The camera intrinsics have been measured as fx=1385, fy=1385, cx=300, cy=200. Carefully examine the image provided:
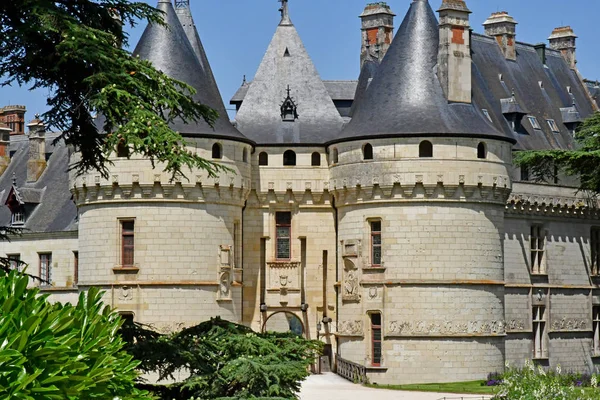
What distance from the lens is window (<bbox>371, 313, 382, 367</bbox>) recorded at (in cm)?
4112

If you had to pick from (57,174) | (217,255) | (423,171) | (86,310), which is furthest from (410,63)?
(86,310)

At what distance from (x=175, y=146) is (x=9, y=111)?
4521 cm

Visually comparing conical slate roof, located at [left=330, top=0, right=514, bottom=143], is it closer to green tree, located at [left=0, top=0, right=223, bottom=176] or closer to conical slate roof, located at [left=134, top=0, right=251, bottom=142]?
conical slate roof, located at [left=134, top=0, right=251, bottom=142]

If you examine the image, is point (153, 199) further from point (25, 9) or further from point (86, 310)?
point (86, 310)

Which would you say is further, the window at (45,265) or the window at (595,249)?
the window at (595,249)

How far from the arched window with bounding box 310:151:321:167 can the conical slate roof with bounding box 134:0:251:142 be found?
8.36ft

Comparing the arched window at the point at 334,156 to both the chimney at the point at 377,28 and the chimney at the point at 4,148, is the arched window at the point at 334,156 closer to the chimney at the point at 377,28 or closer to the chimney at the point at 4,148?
the chimney at the point at 377,28

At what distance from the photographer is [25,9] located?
21.1 meters

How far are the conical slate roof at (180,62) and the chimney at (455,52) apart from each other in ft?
21.0

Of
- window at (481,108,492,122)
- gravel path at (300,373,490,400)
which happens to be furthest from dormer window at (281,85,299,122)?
gravel path at (300,373,490,400)

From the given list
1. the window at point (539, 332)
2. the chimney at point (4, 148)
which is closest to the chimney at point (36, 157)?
the chimney at point (4, 148)

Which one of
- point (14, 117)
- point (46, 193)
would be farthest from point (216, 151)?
point (14, 117)

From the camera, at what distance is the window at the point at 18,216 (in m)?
52.0

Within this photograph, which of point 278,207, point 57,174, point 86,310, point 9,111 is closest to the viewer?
point 86,310
